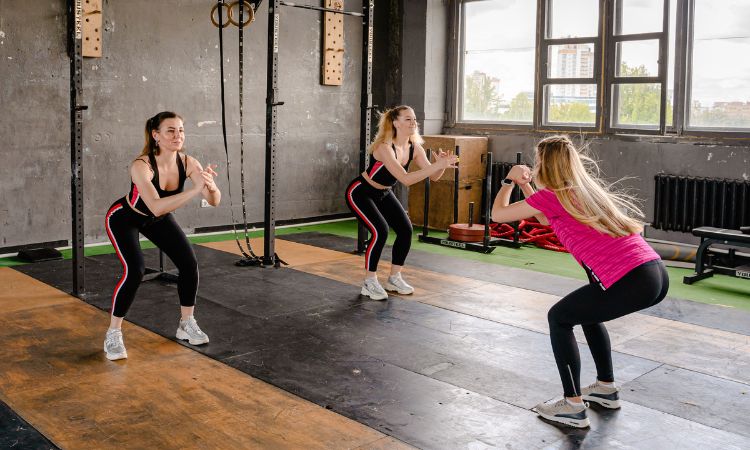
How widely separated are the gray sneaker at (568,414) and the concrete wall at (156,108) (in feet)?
18.1

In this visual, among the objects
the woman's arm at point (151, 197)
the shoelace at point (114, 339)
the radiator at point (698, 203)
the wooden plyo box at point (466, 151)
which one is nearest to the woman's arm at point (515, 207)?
the woman's arm at point (151, 197)

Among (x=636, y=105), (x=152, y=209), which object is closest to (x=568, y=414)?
(x=152, y=209)

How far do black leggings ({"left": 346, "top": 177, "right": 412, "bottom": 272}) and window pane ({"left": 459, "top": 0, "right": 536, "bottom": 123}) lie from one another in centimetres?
401

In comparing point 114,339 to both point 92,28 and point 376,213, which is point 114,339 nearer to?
point 376,213

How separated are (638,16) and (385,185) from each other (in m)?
4.00

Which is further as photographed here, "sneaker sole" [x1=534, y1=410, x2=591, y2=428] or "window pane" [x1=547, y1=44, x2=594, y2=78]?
"window pane" [x1=547, y1=44, x2=594, y2=78]

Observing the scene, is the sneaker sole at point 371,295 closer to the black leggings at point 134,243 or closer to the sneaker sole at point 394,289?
the sneaker sole at point 394,289

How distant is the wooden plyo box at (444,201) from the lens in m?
8.53

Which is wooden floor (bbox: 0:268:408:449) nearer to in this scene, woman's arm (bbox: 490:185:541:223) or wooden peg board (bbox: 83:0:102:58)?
woman's arm (bbox: 490:185:541:223)

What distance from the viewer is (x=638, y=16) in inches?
303

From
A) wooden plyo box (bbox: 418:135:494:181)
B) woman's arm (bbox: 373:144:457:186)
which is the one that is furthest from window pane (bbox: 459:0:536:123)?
Answer: woman's arm (bbox: 373:144:457:186)

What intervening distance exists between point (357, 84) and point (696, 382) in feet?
21.7

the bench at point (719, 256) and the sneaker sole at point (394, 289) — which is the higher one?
the bench at point (719, 256)

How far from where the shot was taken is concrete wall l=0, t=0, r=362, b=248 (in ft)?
22.4
